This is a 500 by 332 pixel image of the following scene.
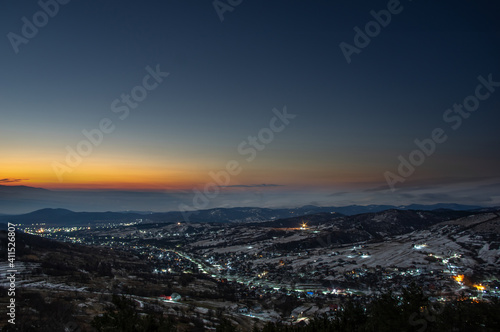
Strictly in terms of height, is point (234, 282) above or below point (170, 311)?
below

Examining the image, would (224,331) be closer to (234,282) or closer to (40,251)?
(234,282)

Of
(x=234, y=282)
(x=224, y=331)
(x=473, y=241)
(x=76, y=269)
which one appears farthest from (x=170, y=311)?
(x=473, y=241)

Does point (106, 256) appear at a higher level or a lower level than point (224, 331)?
lower

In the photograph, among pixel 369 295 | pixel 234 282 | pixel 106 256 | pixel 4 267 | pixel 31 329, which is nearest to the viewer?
pixel 31 329

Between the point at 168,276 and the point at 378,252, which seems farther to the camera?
the point at 378,252

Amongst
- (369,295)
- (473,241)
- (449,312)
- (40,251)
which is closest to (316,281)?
(369,295)

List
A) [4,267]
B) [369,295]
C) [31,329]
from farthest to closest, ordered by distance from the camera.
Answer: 1. [4,267]
2. [369,295]
3. [31,329]

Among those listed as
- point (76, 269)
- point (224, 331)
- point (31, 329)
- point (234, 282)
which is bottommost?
point (234, 282)

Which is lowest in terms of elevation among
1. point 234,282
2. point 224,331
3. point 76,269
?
point 234,282

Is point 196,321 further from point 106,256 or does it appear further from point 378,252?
point 378,252
